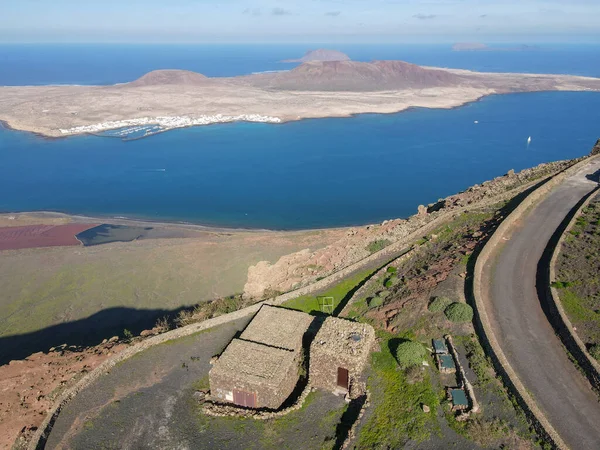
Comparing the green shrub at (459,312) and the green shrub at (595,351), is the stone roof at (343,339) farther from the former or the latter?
the green shrub at (595,351)

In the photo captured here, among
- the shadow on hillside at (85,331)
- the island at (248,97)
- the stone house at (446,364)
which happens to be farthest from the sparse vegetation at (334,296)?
the island at (248,97)

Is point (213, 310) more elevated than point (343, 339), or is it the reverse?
point (343, 339)

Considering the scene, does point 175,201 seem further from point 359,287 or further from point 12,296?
point 359,287

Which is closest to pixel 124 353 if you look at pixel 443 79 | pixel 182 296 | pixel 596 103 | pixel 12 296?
pixel 182 296

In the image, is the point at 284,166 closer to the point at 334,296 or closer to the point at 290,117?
the point at 290,117

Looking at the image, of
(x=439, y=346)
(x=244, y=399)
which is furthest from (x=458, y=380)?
(x=244, y=399)

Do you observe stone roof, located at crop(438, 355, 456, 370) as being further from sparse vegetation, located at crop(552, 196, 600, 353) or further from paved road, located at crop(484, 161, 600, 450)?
sparse vegetation, located at crop(552, 196, 600, 353)
